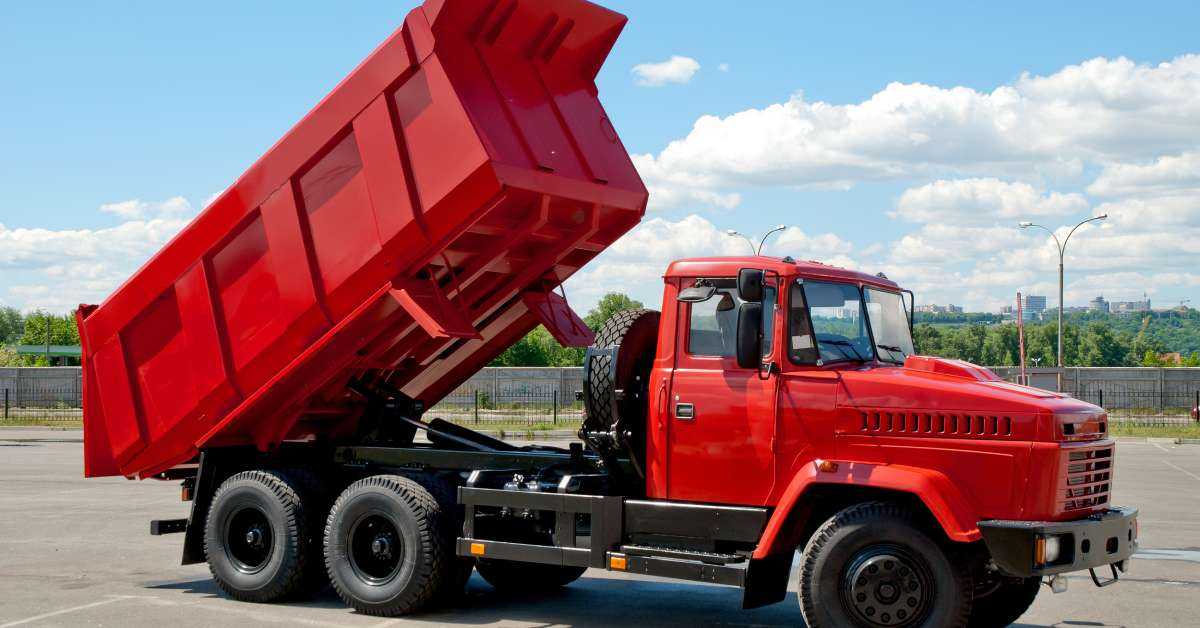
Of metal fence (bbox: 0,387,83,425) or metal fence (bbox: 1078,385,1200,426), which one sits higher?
metal fence (bbox: 1078,385,1200,426)

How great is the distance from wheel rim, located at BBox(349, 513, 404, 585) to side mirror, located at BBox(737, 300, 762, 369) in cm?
302

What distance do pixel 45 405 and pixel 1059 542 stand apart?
50.4 m

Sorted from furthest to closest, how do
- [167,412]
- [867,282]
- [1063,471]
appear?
[167,412] < [867,282] < [1063,471]

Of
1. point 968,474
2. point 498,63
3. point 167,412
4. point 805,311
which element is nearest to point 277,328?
point 167,412

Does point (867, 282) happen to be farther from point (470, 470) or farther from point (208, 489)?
point (208, 489)

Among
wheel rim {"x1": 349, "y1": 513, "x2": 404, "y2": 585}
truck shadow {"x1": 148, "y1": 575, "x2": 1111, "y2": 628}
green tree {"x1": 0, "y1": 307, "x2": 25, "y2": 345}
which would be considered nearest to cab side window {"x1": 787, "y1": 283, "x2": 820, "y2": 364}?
truck shadow {"x1": 148, "y1": 575, "x2": 1111, "y2": 628}

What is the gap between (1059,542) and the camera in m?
6.94

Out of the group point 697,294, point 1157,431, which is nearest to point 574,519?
point 697,294

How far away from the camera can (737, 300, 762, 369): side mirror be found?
24.6 feet

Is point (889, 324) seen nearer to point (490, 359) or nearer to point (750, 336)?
point (750, 336)

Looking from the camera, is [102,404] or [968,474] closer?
[968,474]

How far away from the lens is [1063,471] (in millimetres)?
6996

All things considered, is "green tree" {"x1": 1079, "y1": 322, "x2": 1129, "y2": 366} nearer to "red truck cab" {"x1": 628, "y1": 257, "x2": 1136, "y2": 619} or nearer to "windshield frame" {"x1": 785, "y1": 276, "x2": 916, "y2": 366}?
"windshield frame" {"x1": 785, "y1": 276, "x2": 916, "y2": 366}

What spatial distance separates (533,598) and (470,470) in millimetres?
1311
